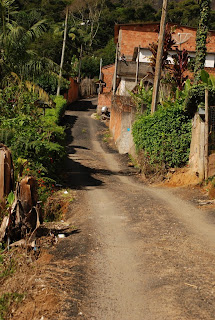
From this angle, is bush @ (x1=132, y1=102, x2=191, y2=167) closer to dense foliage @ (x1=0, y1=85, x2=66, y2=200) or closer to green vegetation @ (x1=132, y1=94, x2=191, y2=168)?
green vegetation @ (x1=132, y1=94, x2=191, y2=168)

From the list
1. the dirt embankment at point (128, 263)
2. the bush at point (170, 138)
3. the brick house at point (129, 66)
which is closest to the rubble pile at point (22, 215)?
the dirt embankment at point (128, 263)

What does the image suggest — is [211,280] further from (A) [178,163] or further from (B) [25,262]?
(A) [178,163]

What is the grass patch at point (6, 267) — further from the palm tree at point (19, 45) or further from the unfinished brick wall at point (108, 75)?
the unfinished brick wall at point (108, 75)

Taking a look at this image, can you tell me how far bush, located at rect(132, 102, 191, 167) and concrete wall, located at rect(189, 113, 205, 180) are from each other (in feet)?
1.87

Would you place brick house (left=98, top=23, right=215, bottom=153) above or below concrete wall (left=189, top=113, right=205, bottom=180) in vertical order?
above

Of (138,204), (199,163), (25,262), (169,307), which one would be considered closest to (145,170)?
(199,163)

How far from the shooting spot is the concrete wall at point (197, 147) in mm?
13078

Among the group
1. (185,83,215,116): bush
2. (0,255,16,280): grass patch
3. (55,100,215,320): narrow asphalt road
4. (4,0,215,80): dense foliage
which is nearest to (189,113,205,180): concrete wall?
(185,83,215,116): bush

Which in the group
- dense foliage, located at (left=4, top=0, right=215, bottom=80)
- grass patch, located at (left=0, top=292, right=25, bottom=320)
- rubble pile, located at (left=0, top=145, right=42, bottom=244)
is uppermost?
dense foliage, located at (left=4, top=0, right=215, bottom=80)

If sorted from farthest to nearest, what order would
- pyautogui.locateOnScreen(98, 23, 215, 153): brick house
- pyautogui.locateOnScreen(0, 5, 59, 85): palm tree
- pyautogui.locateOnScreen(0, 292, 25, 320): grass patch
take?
pyautogui.locateOnScreen(98, 23, 215, 153): brick house, pyautogui.locateOnScreen(0, 5, 59, 85): palm tree, pyautogui.locateOnScreen(0, 292, 25, 320): grass patch

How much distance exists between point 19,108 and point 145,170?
5.17m

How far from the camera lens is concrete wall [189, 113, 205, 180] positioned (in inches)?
515

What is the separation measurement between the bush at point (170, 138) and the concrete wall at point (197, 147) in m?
0.57

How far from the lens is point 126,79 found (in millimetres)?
32562
